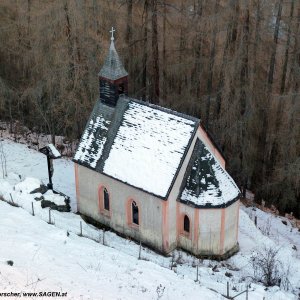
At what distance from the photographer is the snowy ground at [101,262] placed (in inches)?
827

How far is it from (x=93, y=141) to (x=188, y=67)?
1181 cm

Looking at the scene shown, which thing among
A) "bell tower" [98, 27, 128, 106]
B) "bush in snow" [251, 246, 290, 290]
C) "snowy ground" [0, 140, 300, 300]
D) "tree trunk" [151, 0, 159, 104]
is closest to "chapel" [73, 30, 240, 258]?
"bell tower" [98, 27, 128, 106]

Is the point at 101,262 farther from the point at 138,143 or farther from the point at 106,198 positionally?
the point at 138,143

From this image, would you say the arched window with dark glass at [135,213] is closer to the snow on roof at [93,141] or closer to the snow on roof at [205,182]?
the snow on roof at [205,182]

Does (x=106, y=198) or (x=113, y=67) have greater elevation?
(x=113, y=67)

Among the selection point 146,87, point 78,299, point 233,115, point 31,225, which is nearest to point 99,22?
point 146,87

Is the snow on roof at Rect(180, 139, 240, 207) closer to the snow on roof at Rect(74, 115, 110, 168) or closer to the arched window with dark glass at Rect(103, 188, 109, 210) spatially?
the arched window with dark glass at Rect(103, 188, 109, 210)

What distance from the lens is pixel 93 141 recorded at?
1147 inches

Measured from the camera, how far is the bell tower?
28031 mm

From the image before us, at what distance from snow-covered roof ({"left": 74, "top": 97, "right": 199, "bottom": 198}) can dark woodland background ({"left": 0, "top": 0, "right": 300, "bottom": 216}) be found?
6.12 metres

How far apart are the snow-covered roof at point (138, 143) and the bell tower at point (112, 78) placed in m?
0.39

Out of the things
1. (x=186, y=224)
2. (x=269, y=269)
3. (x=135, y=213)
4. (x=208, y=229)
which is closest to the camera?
(x=269, y=269)

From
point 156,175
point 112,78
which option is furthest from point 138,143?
point 112,78

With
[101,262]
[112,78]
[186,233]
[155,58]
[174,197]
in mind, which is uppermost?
[112,78]
